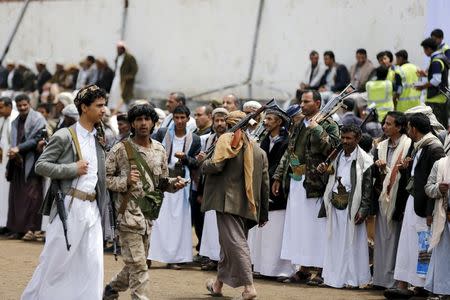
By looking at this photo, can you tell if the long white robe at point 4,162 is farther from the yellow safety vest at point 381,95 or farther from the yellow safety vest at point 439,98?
the yellow safety vest at point 439,98

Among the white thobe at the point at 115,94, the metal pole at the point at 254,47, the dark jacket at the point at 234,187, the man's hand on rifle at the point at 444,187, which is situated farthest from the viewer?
the white thobe at the point at 115,94

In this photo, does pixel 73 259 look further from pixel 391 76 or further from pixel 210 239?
pixel 391 76

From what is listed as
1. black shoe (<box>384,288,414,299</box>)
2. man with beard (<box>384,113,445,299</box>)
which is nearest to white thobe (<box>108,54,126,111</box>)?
man with beard (<box>384,113,445,299</box>)

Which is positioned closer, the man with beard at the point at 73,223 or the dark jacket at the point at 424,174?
the man with beard at the point at 73,223

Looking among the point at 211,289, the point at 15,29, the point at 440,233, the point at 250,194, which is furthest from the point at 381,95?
the point at 15,29

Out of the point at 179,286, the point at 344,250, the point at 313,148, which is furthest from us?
the point at 313,148

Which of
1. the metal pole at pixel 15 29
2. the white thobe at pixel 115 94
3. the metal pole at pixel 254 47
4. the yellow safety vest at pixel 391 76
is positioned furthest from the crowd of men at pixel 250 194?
the metal pole at pixel 15 29

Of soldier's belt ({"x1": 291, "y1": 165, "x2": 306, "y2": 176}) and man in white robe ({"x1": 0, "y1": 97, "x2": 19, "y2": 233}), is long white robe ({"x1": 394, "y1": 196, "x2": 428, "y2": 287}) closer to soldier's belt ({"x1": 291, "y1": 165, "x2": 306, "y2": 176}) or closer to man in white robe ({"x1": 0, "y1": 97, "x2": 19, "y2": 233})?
soldier's belt ({"x1": 291, "y1": 165, "x2": 306, "y2": 176})

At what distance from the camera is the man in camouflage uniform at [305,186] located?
510 inches

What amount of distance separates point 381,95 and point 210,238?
4416 millimetres

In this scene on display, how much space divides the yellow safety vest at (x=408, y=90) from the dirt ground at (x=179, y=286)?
4.80m

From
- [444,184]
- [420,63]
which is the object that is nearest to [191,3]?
A: [420,63]

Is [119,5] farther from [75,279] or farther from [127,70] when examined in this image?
[75,279]

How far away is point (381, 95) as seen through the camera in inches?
683
